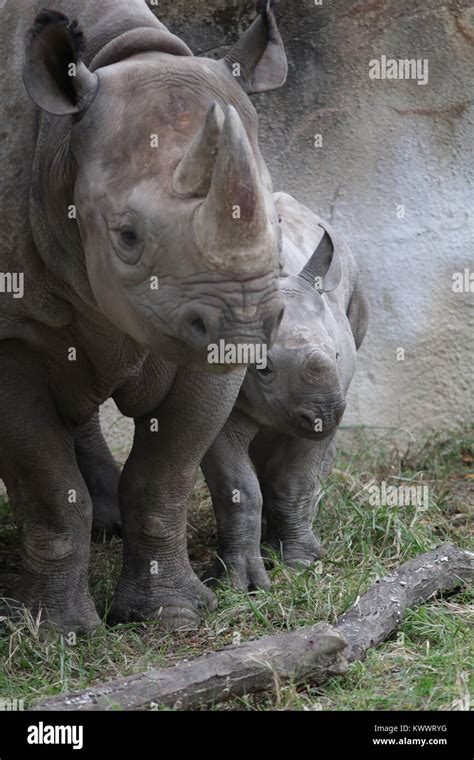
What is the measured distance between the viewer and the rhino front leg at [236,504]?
643 cm

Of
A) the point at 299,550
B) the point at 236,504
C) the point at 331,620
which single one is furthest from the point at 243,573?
the point at 331,620

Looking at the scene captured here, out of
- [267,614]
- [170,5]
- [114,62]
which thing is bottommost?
[267,614]

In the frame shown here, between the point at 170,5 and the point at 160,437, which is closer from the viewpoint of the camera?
the point at 160,437

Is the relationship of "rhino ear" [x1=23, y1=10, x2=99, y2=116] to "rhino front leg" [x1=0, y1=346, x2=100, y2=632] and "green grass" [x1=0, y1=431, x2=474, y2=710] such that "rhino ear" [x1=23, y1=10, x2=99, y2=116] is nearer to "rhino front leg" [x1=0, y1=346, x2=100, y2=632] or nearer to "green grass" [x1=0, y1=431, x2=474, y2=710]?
"rhino front leg" [x1=0, y1=346, x2=100, y2=632]

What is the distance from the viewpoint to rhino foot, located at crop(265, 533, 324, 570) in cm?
672

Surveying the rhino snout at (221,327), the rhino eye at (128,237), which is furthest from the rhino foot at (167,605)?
the rhino eye at (128,237)

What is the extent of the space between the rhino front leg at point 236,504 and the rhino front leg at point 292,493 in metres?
0.23

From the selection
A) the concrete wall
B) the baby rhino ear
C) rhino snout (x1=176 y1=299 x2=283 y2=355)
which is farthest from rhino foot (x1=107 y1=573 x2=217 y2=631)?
the concrete wall

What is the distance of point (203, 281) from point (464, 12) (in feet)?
15.2

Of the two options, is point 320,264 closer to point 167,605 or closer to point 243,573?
point 243,573

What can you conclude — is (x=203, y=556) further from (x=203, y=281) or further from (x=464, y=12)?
(x=464, y=12)

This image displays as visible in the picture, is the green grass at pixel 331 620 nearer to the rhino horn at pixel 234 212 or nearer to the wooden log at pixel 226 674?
the wooden log at pixel 226 674

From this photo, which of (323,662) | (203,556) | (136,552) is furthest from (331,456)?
(323,662)

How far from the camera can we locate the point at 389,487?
25.2ft
